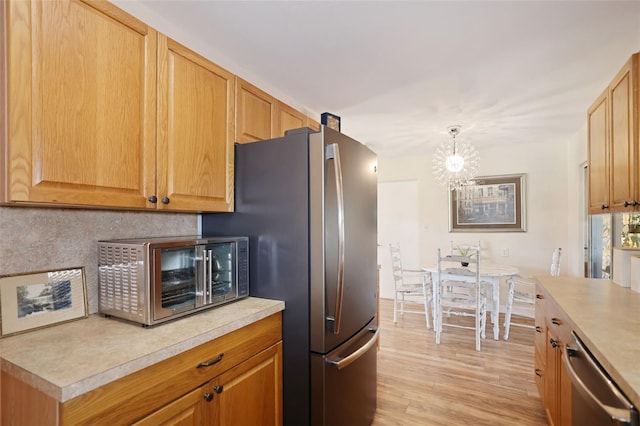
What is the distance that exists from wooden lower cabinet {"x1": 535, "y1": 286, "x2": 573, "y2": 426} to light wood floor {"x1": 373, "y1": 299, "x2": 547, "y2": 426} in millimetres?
288

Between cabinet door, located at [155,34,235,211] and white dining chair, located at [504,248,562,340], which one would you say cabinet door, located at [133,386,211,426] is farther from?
white dining chair, located at [504,248,562,340]

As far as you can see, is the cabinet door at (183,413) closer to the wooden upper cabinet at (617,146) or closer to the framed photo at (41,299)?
the framed photo at (41,299)

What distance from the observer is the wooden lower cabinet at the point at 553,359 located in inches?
59.5

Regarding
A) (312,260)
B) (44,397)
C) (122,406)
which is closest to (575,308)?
(312,260)

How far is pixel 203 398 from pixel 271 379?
41 cm

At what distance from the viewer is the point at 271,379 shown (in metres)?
1.53

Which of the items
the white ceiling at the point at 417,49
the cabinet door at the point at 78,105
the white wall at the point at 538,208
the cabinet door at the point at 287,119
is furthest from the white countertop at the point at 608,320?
the white wall at the point at 538,208

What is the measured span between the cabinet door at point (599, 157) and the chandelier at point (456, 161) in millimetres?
1422

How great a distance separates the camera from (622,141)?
162 cm

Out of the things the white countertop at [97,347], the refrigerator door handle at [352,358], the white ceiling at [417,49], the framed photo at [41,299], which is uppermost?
the white ceiling at [417,49]

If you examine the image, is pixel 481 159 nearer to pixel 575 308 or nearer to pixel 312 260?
pixel 575 308

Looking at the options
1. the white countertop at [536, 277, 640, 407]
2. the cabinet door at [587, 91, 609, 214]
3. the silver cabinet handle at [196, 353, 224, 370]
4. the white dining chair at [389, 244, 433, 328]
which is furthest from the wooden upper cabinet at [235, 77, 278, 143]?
the white dining chair at [389, 244, 433, 328]

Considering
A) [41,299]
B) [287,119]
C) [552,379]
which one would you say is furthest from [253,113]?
[552,379]

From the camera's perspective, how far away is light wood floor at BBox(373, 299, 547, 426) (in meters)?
2.11
